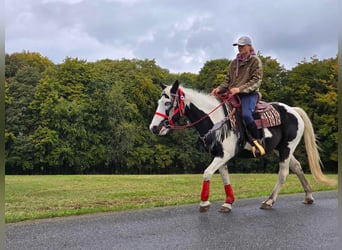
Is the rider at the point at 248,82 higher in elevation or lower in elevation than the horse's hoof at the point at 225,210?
higher

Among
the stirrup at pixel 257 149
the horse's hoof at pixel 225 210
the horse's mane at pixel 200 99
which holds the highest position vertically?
the horse's mane at pixel 200 99

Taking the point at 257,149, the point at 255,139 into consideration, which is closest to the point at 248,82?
the point at 255,139

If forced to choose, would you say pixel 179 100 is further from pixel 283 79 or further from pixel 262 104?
pixel 283 79

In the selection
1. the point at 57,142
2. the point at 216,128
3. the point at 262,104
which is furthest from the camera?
the point at 57,142

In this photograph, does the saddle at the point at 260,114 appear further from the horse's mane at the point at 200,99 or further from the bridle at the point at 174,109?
the bridle at the point at 174,109

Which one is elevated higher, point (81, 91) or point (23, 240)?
point (81, 91)

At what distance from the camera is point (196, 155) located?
42438mm

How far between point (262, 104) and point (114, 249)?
13.7 feet

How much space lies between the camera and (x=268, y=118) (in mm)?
7473

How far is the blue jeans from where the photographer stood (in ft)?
23.1

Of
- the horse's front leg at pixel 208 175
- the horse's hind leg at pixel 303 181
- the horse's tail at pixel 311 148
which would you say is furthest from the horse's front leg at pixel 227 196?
the horse's tail at pixel 311 148

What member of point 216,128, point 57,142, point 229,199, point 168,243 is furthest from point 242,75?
point 57,142

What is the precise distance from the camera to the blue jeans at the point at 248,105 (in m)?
7.04

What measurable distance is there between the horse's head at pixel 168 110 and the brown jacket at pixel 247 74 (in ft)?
3.67
